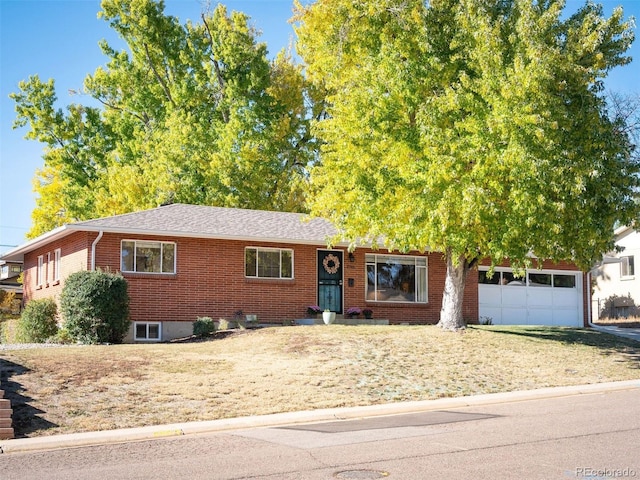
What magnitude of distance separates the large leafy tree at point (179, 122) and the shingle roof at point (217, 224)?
31.3 feet

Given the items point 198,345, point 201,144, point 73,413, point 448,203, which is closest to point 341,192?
point 448,203

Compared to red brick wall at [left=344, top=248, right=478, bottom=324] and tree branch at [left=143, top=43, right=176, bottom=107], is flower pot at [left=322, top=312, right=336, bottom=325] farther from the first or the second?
tree branch at [left=143, top=43, right=176, bottom=107]

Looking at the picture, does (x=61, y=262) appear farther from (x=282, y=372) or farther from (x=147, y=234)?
(x=282, y=372)

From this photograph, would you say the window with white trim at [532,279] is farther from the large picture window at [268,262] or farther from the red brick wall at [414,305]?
the large picture window at [268,262]

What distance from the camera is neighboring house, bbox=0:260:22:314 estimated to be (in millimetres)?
Answer: 39959

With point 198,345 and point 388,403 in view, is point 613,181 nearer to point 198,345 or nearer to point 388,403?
point 388,403

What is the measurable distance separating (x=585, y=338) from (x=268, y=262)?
1049 cm

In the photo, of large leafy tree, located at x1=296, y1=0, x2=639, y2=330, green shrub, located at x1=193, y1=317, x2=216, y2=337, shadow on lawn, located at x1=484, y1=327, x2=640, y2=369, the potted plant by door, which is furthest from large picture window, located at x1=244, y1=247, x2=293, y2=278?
shadow on lawn, located at x1=484, y1=327, x2=640, y2=369

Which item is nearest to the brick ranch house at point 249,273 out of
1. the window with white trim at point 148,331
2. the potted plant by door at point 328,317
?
the window with white trim at point 148,331

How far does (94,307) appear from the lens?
803 inches

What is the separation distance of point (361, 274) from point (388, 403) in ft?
42.6

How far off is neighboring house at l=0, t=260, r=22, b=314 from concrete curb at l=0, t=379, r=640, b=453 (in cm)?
2759

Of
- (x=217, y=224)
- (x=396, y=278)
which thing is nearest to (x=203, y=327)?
(x=217, y=224)

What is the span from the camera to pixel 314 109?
43.7 m
